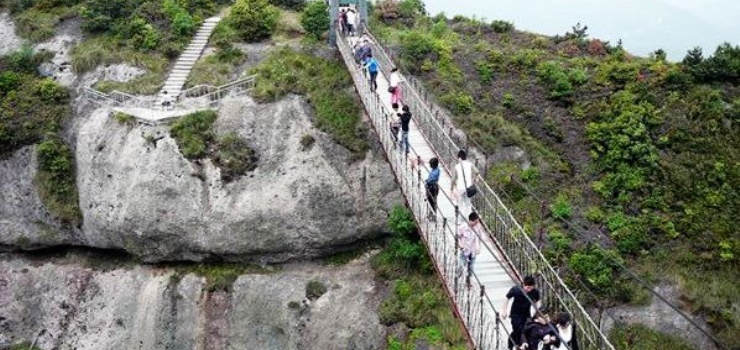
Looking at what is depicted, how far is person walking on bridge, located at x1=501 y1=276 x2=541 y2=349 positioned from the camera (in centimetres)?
1138

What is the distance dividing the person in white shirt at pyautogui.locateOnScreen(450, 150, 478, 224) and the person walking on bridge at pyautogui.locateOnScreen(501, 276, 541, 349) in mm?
3564

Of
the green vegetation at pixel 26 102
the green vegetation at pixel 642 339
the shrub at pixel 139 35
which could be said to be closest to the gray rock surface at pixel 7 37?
the green vegetation at pixel 26 102

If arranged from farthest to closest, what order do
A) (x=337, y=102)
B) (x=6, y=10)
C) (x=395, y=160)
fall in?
(x=6, y=10) → (x=337, y=102) → (x=395, y=160)

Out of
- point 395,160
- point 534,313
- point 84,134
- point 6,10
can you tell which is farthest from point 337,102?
point 6,10

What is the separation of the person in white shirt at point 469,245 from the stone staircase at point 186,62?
45.0 feet

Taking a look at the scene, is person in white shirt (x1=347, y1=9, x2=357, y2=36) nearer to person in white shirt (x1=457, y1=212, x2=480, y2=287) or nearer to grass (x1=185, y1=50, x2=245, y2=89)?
grass (x1=185, y1=50, x2=245, y2=89)

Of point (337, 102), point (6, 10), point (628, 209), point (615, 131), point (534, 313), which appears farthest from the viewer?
point (6, 10)

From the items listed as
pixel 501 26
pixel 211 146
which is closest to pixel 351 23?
pixel 211 146

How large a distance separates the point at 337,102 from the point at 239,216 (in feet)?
15.6

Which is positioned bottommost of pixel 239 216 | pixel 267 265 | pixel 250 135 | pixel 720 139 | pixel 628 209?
pixel 267 265

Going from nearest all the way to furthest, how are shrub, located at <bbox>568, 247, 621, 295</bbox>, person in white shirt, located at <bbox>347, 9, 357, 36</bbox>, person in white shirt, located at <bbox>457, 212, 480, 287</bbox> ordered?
person in white shirt, located at <bbox>457, 212, 480, 287</bbox> → shrub, located at <bbox>568, 247, 621, 295</bbox> → person in white shirt, located at <bbox>347, 9, 357, 36</bbox>

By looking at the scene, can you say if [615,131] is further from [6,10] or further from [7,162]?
[6,10]

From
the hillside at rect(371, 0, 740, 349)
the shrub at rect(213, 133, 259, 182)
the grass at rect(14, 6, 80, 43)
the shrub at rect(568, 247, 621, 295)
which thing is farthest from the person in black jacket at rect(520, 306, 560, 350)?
the grass at rect(14, 6, 80, 43)

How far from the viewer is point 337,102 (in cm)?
2380
